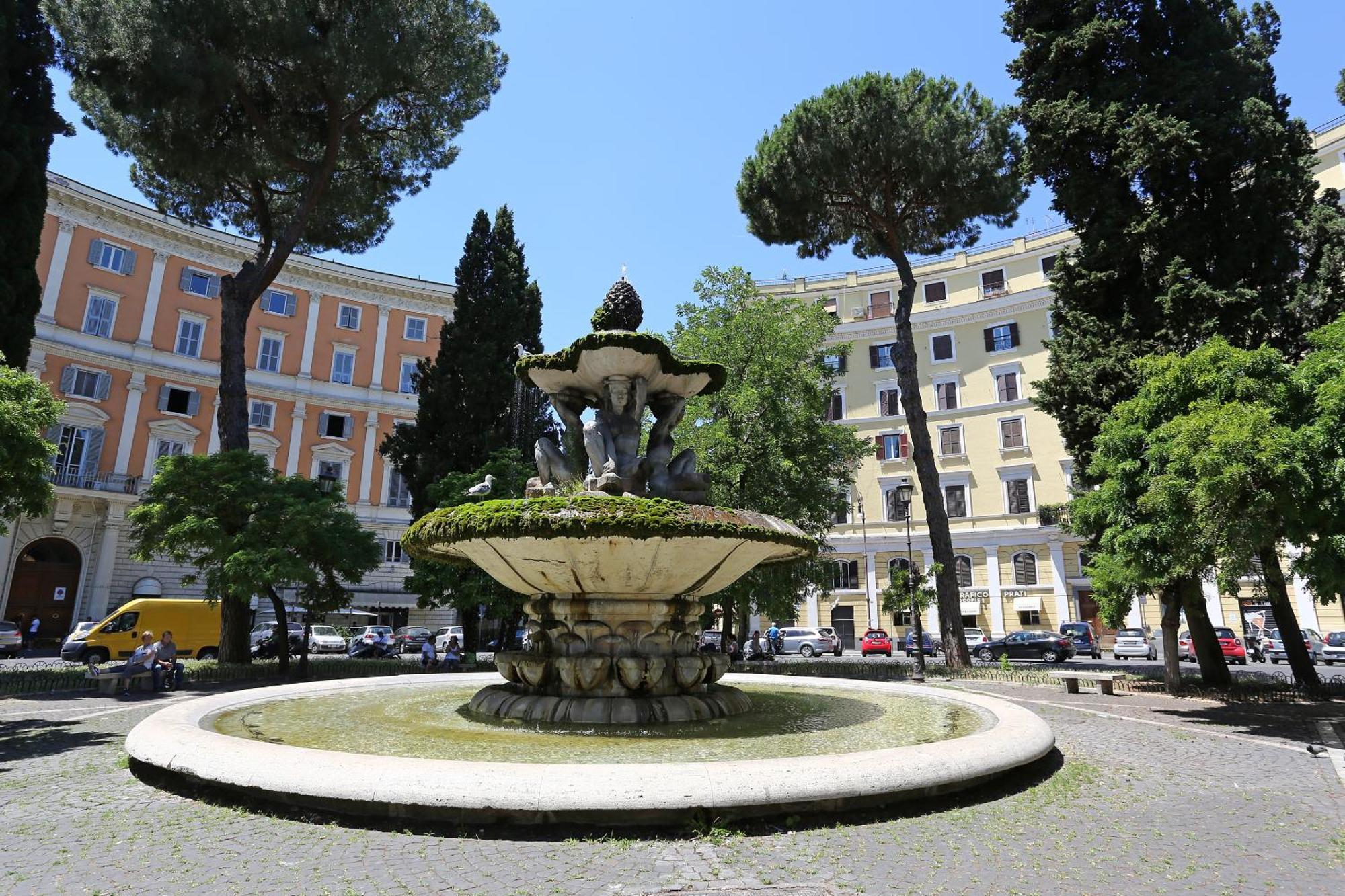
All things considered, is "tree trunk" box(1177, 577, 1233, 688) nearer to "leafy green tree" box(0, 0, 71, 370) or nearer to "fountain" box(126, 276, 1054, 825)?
"fountain" box(126, 276, 1054, 825)

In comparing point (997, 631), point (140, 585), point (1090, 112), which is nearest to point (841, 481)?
point (1090, 112)

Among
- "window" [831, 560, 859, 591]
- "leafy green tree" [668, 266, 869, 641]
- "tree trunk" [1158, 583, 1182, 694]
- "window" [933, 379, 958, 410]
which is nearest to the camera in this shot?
"tree trunk" [1158, 583, 1182, 694]

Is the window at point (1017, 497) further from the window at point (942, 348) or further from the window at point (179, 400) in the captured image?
the window at point (179, 400)

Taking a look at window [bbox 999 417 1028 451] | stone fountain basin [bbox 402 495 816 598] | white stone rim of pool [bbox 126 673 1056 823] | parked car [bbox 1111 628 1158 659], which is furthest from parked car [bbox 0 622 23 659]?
window [bbox 999 417 1028 451]

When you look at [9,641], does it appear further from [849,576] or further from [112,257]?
Result: [849,576]

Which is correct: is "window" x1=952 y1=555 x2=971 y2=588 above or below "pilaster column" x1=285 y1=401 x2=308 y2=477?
below

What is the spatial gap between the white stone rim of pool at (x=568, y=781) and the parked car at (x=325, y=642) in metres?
27.4

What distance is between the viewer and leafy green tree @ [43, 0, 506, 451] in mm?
19625

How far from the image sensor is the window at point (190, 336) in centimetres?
3528

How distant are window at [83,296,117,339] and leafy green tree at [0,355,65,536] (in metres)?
23.7

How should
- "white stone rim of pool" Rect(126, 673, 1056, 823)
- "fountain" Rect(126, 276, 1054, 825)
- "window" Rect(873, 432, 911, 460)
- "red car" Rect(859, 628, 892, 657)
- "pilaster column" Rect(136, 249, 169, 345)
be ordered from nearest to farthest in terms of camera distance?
"white stone rim of pool" Rect(126, 673, 1056, 823) → "fountain" Rect(126, 276, 1054, 825) → "red car" Rect(859, 628, 892, 657) → "pilaster column" Rect(136, 249, 169, 345) → "window" Rect(873, 432, 911, 460)

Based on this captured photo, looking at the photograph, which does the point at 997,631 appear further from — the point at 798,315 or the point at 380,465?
the point at 380,465

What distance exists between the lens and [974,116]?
23688 mm

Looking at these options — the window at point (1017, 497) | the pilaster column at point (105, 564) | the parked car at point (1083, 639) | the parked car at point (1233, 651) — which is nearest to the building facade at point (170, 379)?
the pilaster column at point (105, 564)
